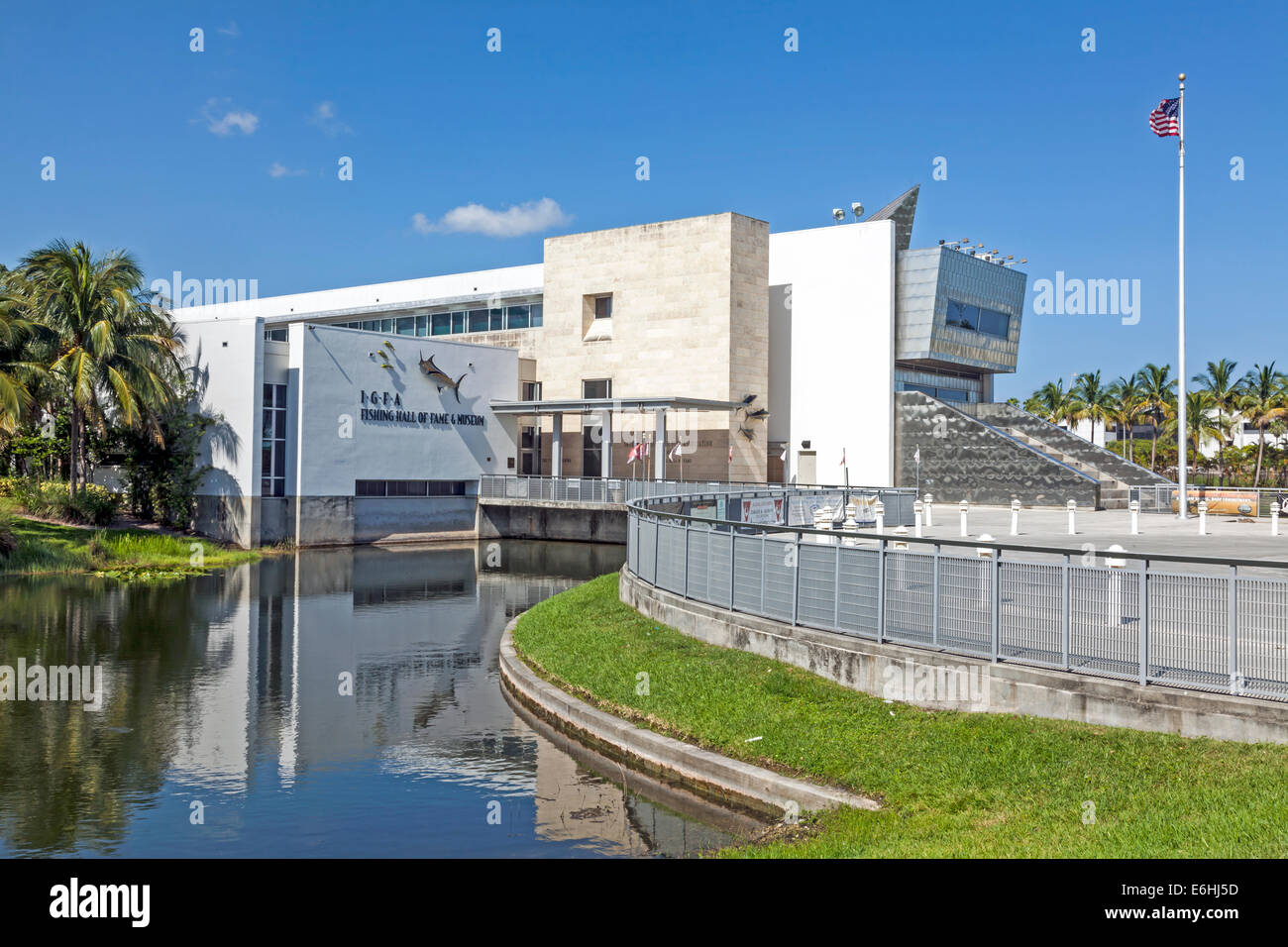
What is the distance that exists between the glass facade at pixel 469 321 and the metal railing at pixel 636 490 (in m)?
13.0

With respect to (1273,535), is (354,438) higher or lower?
higher

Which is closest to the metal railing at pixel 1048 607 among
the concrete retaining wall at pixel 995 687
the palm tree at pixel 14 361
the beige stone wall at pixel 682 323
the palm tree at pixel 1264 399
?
the concrete retaining wall at pixel 995 687

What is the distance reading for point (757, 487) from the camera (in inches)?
1614

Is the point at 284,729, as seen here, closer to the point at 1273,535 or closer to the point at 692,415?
the point at 1273,535

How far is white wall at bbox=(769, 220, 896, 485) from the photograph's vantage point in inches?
2028

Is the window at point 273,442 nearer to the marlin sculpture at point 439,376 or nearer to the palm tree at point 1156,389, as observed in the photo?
the marlin sculpture at point 439,376

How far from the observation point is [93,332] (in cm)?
3841

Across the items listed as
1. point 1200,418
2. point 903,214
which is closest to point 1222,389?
point 1200,418

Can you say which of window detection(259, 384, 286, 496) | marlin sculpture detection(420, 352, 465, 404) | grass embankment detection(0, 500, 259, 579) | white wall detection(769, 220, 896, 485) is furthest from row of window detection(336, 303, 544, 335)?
grass embankment detection(0, 500, 259, 579)
